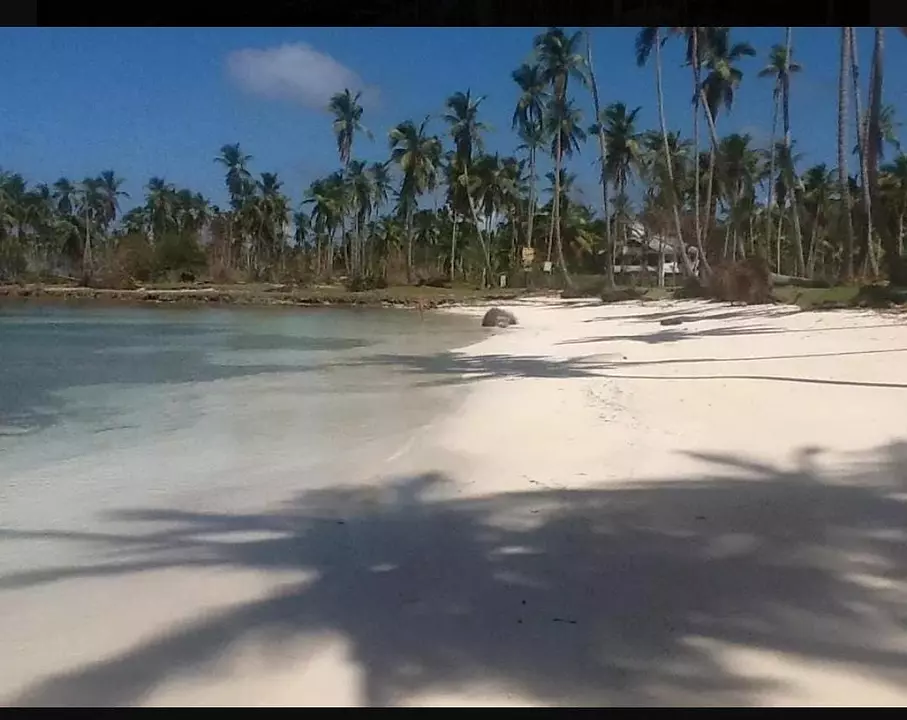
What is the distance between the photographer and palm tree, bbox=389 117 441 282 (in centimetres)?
252

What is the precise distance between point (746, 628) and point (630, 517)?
48 cm

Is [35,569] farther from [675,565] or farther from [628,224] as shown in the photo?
[628,224]

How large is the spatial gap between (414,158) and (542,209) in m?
0.48

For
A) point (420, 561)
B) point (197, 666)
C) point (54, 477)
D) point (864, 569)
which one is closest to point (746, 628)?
point (864, 569)

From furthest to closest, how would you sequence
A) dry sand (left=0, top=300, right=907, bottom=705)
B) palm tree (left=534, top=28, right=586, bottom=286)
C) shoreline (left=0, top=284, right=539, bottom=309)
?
shoreline (left=0, top=284, right=539, bottom=309), palm tree (left=534, top=28, right=586, bottom=286), dry sand (left=0, top=300, right=907, bottom=705)

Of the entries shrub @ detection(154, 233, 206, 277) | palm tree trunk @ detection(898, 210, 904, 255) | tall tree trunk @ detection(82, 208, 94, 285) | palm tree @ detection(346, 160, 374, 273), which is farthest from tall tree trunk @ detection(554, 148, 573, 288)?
tall tree trunk @ detection(82, 208, 94, 285)

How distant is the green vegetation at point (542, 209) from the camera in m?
2.49

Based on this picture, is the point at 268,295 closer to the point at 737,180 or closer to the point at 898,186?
the point at 737,180

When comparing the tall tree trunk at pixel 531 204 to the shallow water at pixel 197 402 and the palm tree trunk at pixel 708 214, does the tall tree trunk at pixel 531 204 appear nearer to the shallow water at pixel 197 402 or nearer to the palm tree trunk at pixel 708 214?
the shallow water at pixel 197 402

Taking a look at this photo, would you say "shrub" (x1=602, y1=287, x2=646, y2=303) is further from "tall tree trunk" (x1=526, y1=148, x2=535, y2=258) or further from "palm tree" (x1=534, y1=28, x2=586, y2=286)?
"palm tree" (x1=534, y1=28, x2=586, y2=286)

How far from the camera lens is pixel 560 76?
2426 mm

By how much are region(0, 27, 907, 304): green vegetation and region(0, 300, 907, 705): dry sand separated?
0.21 meters

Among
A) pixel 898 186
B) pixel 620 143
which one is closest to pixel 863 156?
pixel 898 186

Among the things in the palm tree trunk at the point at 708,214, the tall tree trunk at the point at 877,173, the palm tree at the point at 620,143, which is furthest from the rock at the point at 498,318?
the tall tree trunk at the point at 877,173
